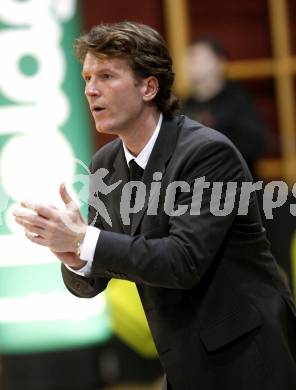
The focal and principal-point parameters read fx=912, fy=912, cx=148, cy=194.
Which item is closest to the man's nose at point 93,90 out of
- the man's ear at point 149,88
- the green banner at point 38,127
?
the man's ear at point 149,88

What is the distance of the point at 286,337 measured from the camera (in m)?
2.69

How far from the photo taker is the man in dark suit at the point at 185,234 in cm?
249

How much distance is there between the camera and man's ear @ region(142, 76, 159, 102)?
2.70 meters

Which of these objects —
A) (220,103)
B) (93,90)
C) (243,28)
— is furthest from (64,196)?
(243,28)

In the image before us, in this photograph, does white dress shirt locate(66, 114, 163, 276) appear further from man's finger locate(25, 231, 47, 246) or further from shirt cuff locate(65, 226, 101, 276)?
man's finger locate(25, 231, 47, 246)

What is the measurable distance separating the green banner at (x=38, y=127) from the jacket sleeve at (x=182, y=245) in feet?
7.66

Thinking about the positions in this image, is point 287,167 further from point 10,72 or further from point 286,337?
point 286,337

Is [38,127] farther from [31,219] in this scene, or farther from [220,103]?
[31,219]

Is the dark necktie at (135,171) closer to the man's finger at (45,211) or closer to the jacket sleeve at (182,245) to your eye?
the jacket sleeve at (182,245)

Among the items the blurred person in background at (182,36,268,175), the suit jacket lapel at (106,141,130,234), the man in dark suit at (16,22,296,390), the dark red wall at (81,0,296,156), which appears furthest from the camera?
the dark red wall at (81,0,296,156)

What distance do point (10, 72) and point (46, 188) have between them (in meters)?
2.30

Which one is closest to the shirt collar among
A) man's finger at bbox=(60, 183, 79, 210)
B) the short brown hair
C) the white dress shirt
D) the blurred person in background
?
the white dress shirt

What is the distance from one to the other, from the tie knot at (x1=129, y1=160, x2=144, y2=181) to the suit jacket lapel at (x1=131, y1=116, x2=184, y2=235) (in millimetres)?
60

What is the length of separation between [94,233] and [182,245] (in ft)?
0.78
